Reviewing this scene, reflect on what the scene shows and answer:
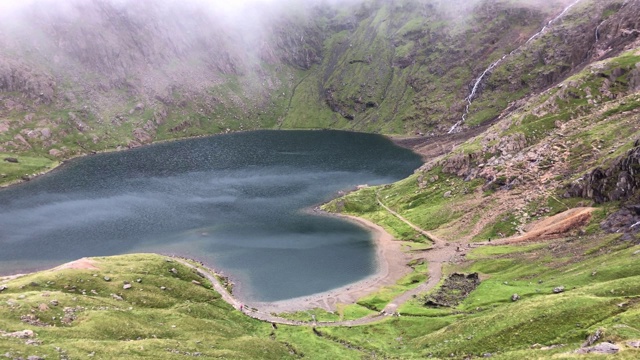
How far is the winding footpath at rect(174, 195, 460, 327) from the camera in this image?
92.6 m

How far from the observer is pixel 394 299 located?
10300 centimetres

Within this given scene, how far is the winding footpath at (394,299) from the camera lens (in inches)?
3647

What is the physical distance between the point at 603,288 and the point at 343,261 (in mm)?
75296

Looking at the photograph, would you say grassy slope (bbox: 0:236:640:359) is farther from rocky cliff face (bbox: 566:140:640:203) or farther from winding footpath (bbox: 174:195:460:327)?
rocky cliff face (bbox: 566:140:640:203)

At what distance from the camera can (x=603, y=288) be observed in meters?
64.4

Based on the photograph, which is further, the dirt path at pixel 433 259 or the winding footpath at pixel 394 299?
the dirt path at pixel 433 259

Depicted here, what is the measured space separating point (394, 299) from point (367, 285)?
13693mm

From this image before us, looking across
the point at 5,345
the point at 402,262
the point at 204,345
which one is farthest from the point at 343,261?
the point at 5,345

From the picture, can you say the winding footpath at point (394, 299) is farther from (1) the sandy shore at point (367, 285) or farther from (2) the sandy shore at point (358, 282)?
(1) the sandy shore at point (367, 285)

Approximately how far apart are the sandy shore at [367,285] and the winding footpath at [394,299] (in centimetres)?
499

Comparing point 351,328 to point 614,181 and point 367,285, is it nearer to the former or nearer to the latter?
point 367,285

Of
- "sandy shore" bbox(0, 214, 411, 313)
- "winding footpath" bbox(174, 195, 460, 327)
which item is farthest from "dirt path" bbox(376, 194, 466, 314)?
"sandy shore" bbox(0, 214, 411, 313)

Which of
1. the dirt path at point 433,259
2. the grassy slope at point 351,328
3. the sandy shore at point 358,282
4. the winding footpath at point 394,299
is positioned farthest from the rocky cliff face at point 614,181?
the sandy shore at point 358,282

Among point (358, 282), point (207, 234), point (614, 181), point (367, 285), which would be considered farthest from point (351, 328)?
point (614, 181)
